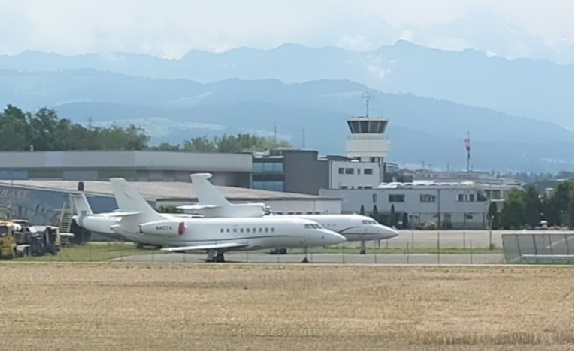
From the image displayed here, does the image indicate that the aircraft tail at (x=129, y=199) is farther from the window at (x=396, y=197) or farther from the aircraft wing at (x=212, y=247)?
the window at (x=396, y=197)

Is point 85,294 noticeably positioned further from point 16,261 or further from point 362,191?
point 362,191

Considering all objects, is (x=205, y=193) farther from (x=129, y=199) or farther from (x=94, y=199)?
(x=129, y=199)

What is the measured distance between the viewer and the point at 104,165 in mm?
131500

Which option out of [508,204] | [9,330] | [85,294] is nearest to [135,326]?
[9,330]

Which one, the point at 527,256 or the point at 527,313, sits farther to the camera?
the point at 527,256

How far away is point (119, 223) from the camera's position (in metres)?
75.3

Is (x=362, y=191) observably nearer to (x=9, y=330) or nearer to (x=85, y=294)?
(x=85, y=294)

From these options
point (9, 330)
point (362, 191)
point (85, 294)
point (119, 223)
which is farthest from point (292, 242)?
point (362, 191)

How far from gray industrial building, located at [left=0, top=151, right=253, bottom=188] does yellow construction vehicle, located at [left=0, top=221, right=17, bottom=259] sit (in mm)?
59389

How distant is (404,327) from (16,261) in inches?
1496

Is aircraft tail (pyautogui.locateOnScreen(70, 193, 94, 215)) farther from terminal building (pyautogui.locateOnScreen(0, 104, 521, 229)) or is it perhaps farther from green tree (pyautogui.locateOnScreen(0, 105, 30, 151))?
green tree (pyautogui.locateOnScreen(0, 105, 30, 151))

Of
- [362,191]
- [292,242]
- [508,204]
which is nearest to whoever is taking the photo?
[292,242]

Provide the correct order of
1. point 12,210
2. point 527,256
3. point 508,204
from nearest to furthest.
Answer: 1. point 527,256
2. point 12,210
3. point 508,204

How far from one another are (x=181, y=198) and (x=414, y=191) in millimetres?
49006
